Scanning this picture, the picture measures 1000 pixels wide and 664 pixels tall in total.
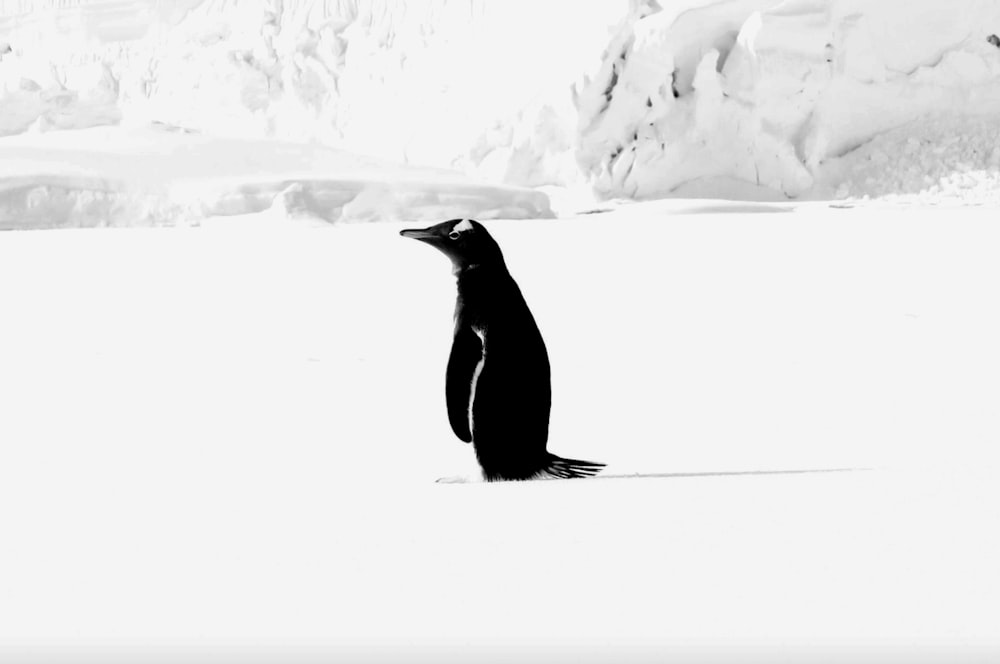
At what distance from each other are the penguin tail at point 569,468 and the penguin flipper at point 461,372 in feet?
0.62

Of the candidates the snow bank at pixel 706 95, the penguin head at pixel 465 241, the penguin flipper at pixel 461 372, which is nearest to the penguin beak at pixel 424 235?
the penguin head at pixel 465 241

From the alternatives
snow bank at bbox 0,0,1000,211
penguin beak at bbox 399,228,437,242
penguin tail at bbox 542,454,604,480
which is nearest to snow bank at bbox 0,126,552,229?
snow bank at bbox 0,0,1000,211

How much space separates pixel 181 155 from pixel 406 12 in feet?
12.3

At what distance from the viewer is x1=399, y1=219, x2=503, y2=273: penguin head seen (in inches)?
84.4

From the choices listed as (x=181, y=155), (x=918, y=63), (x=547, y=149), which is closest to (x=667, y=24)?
(x=547, y=149)

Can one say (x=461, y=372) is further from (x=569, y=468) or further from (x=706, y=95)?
(x=706, y=95)

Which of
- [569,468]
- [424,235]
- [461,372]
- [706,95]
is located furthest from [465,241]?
[706,95]

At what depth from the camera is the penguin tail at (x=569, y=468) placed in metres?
2.11

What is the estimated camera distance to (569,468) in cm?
213

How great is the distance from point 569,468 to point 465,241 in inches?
19.3

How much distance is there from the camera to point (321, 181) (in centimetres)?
556

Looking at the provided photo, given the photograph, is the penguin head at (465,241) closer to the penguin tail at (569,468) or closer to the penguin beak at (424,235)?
the penguin beak at (424,235)

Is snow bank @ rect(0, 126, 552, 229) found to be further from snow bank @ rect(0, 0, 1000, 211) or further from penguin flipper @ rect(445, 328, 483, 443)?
penguin flipper @ rect(445, 328, 483, 443)

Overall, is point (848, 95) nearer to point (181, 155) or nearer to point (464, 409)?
point (181, 155)
